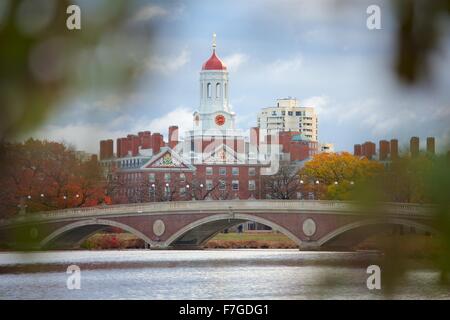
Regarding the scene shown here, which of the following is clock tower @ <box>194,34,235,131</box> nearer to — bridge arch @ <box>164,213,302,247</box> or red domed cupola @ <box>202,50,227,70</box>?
red domed cupola @ <box>202,50,227,70</box>

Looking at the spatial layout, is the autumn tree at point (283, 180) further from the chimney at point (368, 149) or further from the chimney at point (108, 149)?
the chimney at point (108, 149)

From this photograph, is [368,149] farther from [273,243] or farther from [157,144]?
[273,243]

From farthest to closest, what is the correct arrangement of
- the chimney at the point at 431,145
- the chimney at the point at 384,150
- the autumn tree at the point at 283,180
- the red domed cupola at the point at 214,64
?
the autumn tree at the point at 283,180 < the red domed cupola at the point at 214,64 < the chimney at the point at 384,150 < the chimney at the point at 431,145

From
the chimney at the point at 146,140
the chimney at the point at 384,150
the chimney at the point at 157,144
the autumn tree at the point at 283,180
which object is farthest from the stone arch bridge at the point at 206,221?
the chimney at the point at 384,150

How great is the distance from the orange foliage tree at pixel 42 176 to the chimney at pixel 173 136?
19cm

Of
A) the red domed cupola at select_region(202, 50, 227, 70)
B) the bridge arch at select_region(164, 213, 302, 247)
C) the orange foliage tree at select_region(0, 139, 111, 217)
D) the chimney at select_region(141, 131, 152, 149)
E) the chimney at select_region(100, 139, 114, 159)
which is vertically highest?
the red domed cupola at select_region(202, 50, 227, 70)

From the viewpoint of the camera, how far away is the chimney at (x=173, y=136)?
1852 millimetres

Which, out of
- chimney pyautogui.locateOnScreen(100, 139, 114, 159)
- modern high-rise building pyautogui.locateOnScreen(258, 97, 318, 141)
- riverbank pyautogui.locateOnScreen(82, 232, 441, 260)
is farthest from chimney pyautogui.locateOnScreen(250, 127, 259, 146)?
chimney pyautogui.locateOnScreen(100, 139, 114, 159)

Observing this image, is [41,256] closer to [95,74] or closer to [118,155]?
[118,155]

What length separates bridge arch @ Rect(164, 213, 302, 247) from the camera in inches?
1337

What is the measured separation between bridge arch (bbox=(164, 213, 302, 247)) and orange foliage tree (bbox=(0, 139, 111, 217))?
30842 mm

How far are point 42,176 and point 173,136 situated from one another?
1.42 feet

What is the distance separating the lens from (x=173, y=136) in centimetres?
196
